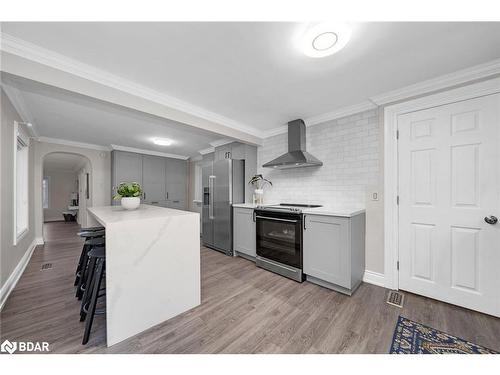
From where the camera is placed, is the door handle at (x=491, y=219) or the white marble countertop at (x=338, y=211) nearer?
the door handle at (x=491, y=219)

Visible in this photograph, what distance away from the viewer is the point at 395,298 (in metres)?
2.01

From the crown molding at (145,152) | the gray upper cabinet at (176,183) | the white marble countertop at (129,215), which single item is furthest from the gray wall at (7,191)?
the gray upper cabinet at (176,183)

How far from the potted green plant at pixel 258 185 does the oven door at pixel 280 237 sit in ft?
1.84

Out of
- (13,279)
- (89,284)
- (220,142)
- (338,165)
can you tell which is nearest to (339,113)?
(338,165)

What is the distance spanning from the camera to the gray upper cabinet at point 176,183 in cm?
579

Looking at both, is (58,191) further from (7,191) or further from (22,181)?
(7,191)

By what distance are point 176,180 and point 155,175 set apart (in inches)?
26.5

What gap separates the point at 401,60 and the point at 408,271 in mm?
2221

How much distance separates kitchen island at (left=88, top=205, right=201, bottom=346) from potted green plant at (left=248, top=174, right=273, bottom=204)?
5.64 ft

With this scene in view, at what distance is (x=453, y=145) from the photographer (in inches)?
73.1

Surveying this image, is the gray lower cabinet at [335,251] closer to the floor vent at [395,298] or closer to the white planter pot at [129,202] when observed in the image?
the floor vent at [395,298]

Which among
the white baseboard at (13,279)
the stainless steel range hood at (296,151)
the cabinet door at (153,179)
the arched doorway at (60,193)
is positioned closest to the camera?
the white baseboard at (13,279)
